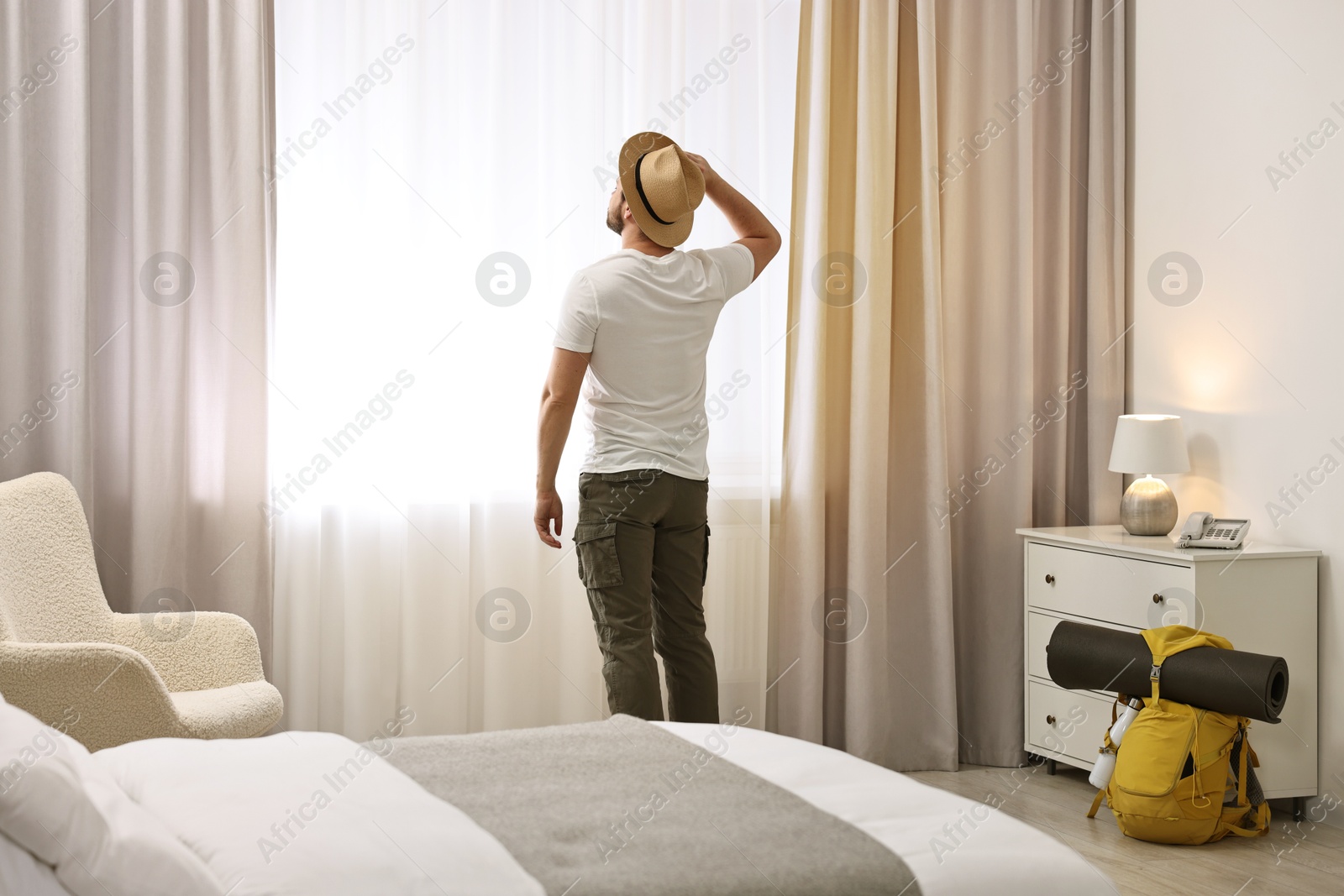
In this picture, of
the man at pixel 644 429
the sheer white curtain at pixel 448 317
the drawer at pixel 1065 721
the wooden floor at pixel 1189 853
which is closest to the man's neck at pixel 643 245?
the man at pixel 644 429

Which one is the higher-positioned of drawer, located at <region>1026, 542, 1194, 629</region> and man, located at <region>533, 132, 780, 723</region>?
man, located at <region>533, 132, 780, 723</region>

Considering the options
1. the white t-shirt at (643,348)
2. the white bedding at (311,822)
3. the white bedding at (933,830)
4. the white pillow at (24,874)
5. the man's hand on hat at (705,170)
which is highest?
the man's hand on hat at (705,170)

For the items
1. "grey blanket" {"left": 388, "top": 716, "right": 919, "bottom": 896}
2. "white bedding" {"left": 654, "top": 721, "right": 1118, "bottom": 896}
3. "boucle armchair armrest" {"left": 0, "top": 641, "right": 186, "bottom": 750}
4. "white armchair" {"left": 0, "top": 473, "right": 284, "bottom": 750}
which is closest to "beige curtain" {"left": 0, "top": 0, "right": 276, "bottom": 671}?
"white armchair" {"left": 0, "top": 473, "right": 284, "bottom": 750}

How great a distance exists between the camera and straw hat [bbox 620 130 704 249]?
2.46m

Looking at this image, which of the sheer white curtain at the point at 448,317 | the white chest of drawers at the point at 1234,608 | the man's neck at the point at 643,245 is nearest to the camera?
Answer: the man's neck at the point at 643,245

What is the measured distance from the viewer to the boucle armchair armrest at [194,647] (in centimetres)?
256

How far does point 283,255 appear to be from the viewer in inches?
120

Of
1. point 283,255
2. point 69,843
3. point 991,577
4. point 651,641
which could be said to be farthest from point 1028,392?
point 69,843

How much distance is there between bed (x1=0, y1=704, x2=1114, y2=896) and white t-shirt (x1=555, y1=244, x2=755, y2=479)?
0.98 meters

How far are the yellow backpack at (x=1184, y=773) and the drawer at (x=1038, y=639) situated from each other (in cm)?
52

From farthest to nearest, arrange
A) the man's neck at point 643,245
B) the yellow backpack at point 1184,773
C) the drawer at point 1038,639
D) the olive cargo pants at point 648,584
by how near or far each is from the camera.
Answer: the drawer at point 1038,639
the yellow backpack at point 1184,773
the man's neck at point 643,245
the olive cargo pants at point 648,584

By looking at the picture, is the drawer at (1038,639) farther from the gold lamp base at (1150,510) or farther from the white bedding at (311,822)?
the white bedding at (311,822)

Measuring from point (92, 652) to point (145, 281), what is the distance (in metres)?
1.13

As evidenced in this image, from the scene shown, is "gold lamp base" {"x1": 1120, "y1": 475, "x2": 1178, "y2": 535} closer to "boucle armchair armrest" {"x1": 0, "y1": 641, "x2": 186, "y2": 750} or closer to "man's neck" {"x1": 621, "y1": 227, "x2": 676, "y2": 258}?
"man's neck" {"x1": 621, "y1": 227, "x2": 676, "y2": 258}
